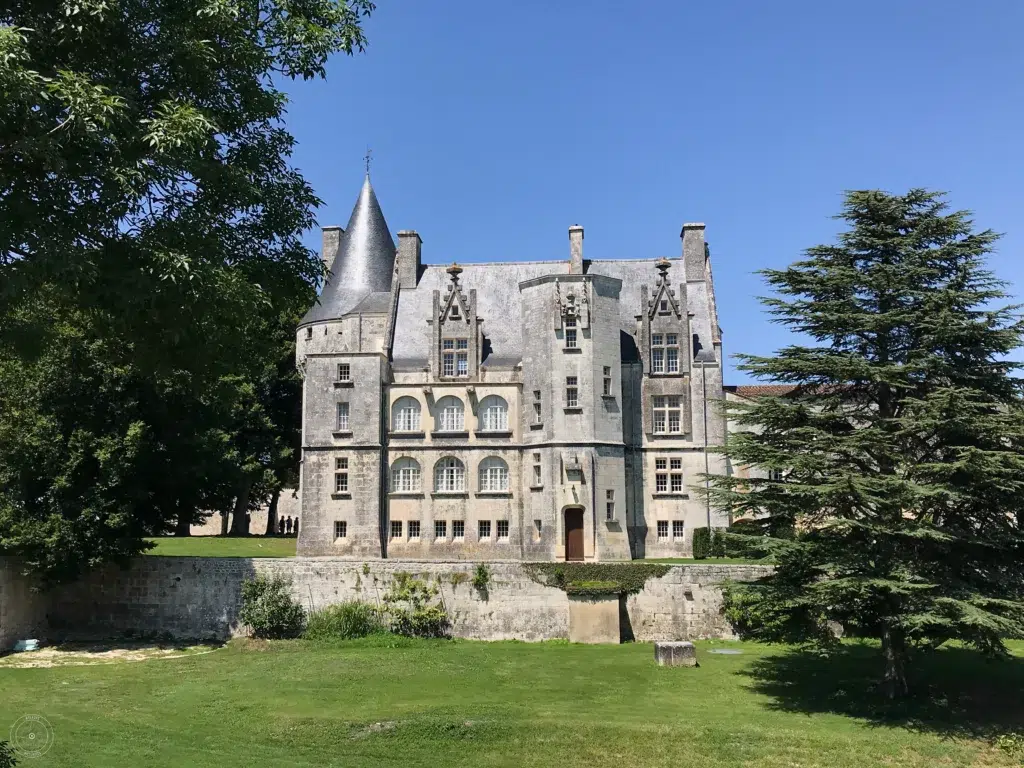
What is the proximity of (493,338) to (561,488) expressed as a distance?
7.88 m

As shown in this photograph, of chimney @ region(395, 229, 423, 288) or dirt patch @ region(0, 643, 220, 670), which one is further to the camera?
chimney @ region(395, 229, 423, 288)

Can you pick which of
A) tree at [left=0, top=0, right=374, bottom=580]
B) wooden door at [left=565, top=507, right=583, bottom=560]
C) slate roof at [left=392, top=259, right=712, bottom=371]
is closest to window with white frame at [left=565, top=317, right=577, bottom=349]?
slate roof at [left=392, top=259, right=712, bottom=371]

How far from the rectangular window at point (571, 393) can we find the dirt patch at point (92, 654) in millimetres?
16194

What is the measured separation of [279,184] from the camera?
11062 mm

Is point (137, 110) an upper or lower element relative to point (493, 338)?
lower

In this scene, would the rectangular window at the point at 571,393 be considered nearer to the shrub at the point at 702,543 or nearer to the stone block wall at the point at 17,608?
the shrub at the point at 702,543

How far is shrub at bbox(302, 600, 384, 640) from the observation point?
27.3 meters

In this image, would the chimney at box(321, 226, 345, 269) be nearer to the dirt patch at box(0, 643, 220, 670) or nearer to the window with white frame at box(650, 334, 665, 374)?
the window with white frame at box(650, 334, 665, 374)

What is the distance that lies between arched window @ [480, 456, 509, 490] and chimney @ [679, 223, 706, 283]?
12133 mm

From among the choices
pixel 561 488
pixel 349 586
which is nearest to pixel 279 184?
pixel 349 586

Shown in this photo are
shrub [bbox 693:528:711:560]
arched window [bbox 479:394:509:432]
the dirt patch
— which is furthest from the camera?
arched window [bbox 479:394:509:432]

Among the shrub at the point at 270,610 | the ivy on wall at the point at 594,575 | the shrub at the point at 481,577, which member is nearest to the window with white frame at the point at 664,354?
the ivy on wall at the point at 594,575

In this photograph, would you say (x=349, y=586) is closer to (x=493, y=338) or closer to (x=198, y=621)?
(x=198, y=621)

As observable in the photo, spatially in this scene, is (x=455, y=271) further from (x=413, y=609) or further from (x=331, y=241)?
(x=413, y=609)
